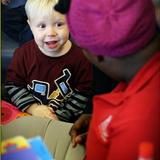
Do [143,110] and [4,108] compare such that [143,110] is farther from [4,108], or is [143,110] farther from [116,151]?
[4,108]

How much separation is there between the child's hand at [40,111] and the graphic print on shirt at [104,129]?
58cm

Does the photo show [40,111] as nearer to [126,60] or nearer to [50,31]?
[50,31]

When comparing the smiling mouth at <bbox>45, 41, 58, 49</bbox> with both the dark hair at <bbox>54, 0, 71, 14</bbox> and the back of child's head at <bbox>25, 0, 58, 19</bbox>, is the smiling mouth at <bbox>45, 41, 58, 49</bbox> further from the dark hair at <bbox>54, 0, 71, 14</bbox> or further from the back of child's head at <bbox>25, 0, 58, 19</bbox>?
the dark hair at <bbox>54, 0, 71, 14</bbox>

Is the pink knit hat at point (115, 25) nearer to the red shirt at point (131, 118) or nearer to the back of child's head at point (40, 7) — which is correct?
the red shirt at point (131, 118)

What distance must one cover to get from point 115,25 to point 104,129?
191 mm

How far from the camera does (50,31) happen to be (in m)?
1.30

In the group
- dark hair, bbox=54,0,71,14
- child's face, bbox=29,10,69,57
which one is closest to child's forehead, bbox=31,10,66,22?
child's face, bbox=29,10,69,57

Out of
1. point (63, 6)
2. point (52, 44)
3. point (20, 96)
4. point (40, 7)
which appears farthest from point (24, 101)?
point (63, 6)

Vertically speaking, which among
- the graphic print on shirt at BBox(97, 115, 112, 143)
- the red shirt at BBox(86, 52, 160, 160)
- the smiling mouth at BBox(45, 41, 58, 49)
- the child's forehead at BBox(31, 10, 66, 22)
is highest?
the red shirt at BBox(86, 52, 160, 160)

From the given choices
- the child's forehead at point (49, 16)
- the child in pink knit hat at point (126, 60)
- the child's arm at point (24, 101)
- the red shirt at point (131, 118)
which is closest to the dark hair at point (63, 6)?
the child in pink knit hat at point (126, 60)

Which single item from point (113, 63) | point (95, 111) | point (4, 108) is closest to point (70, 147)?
point (95, 111)

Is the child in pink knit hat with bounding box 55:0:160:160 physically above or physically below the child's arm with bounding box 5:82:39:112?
above

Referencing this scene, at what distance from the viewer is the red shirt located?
2.14 feet

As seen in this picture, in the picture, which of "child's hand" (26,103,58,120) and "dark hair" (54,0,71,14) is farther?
"child's hand" (26,103,58,120)
